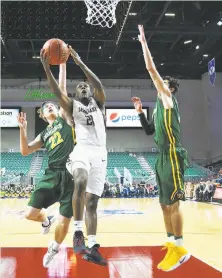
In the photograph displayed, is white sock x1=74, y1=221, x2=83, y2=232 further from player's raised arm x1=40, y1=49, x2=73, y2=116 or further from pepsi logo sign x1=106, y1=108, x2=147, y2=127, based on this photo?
pepsi logo sign x1=106, y1=108, x2=147, y2=127

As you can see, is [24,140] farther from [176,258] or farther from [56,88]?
[176,258]

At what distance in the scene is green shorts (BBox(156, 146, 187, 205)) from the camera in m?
3.64

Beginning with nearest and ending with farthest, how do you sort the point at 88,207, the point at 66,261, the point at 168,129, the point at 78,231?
the point at 78,231 → the point at 88,207 → the point at 168,129 → the point at 66,261

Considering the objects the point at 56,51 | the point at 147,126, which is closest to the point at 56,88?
the point at 56,51

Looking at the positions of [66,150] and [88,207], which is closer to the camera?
[88,207]

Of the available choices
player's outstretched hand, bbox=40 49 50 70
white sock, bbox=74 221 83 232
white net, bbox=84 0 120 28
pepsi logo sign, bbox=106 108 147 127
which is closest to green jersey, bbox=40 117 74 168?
player's outstretched hand, bbox=40 49 50 70

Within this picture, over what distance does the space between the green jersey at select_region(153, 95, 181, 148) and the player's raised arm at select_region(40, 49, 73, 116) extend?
931 millimetres

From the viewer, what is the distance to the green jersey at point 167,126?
3.74 m

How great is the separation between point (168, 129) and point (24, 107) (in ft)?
80.3

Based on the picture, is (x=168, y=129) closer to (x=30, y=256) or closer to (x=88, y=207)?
(x=88, y=207)

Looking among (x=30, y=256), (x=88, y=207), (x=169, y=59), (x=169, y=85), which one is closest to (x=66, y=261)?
(x=30, y=256)

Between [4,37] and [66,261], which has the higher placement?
[4,37]

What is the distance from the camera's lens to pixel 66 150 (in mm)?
4363

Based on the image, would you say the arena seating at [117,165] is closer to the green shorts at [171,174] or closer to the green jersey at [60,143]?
the green jersey at [60,143]
